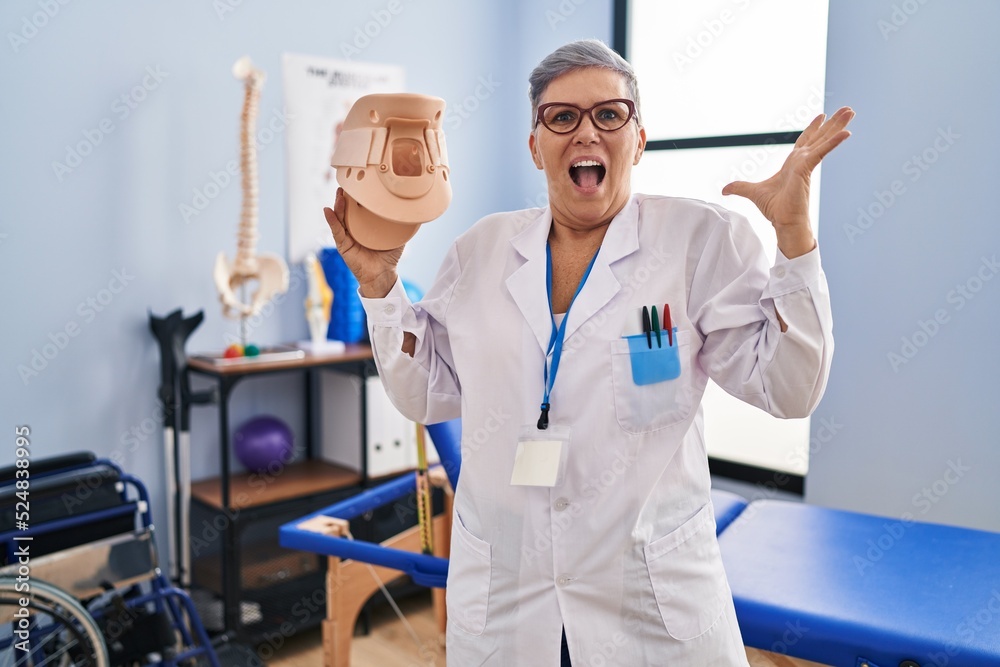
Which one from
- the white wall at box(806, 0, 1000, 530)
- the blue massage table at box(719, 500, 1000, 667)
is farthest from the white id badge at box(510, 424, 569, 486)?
the white wall at box(806, 0, 1000, 530)

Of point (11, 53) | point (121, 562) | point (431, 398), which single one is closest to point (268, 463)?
point (121, 562)

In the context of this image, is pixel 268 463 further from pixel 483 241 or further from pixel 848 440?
pixel 848 440

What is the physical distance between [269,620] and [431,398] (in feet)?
5.74

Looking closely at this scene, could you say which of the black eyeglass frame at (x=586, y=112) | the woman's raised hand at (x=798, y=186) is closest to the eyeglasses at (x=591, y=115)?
the black eyeglass frame at (x=586, y=112)

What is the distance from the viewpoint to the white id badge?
1167 mm

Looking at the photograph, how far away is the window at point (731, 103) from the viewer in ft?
9.66

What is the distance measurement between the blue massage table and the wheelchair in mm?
1444

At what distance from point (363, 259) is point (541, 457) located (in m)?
0.41

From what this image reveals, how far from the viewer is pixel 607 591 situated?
1166 millimetres

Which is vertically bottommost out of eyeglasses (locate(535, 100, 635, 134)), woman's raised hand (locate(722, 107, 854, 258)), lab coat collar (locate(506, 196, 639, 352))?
lab coat collar (locate(506, 196, 639, 352))

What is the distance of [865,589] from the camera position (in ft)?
5.10

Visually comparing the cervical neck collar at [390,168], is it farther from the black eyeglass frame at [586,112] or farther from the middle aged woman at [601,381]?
the black eyeglass frame at [586,112]

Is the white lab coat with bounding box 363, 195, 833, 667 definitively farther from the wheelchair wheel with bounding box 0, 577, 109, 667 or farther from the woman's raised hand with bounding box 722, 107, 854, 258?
the wheelchair wheel with bounding box 0, 577, 109, 667

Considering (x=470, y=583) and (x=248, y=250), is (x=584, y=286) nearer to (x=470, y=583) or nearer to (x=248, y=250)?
(x=470, y=583)
